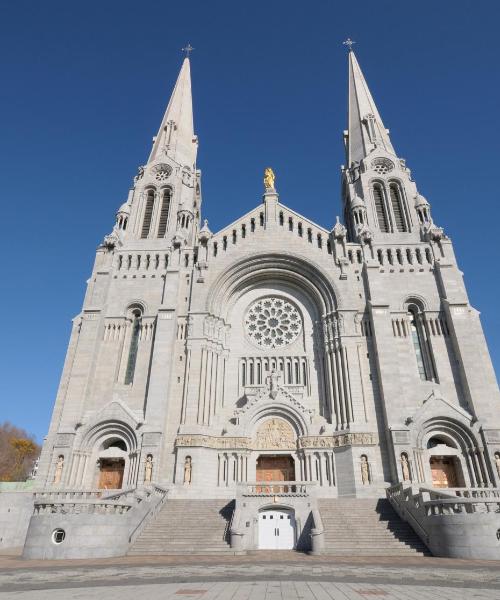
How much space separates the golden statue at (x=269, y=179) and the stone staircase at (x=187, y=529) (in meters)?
24.0

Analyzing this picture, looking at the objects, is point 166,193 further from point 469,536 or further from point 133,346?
point 469,536

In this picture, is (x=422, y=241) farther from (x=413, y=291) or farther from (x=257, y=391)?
(x=257, y=391)

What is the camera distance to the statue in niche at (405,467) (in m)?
20.9

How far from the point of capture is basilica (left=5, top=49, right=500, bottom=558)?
16234 mm

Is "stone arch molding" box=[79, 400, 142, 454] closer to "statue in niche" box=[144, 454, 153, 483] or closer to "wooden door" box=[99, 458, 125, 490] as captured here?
"wooden door" box=[99, 458, 125, 490]

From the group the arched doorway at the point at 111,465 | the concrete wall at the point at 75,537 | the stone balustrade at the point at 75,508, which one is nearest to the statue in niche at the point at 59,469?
the arched doorway at the point at 111,465

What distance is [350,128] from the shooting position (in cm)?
4012

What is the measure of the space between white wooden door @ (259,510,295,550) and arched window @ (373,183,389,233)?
22970 mm

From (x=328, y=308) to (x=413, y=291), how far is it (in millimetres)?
6013

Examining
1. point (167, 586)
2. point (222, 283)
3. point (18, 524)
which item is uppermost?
point (222, 283)

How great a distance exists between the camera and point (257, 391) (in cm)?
2586

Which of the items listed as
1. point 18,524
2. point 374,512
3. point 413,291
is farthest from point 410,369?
point 18,524

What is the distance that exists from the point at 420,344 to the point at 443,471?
7.79m

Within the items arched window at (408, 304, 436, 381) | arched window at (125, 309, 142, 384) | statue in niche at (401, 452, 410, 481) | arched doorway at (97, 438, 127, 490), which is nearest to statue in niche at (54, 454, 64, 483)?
arched doorway at (97, 438, 127, 490)
